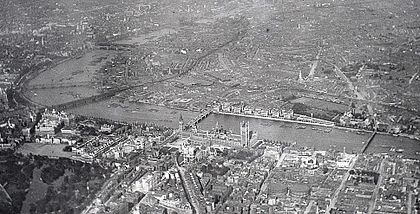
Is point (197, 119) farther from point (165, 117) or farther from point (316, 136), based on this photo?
point (316, 136)

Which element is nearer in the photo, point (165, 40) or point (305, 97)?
point (305, 97)

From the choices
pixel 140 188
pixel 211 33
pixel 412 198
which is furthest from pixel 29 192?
pixel 211 33

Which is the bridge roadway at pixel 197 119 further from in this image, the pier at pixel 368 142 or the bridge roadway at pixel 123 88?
the pier at pixel 368 142

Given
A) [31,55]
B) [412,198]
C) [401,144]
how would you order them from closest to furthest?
[412,198] → [401,144] → [31,55]

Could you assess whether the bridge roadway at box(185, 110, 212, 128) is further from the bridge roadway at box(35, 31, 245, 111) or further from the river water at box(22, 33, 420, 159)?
the bridge roadway at box(35, 31, 245, 111)

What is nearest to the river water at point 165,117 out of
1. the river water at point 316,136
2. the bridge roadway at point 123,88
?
the river water at point 316,136

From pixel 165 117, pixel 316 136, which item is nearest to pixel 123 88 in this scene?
pixel 165 117

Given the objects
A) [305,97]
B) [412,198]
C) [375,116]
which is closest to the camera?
[412,198]

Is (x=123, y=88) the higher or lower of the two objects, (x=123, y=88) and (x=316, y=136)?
the higher

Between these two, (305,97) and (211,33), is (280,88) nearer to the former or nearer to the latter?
(305,97)

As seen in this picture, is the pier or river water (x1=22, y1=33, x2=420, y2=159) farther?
river water (x1=22, y1=33, x2=420, y2=159)

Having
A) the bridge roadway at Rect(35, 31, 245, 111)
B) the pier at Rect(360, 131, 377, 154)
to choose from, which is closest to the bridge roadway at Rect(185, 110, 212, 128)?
the bridge roadway at Rect(35, 31, 245, 111)
